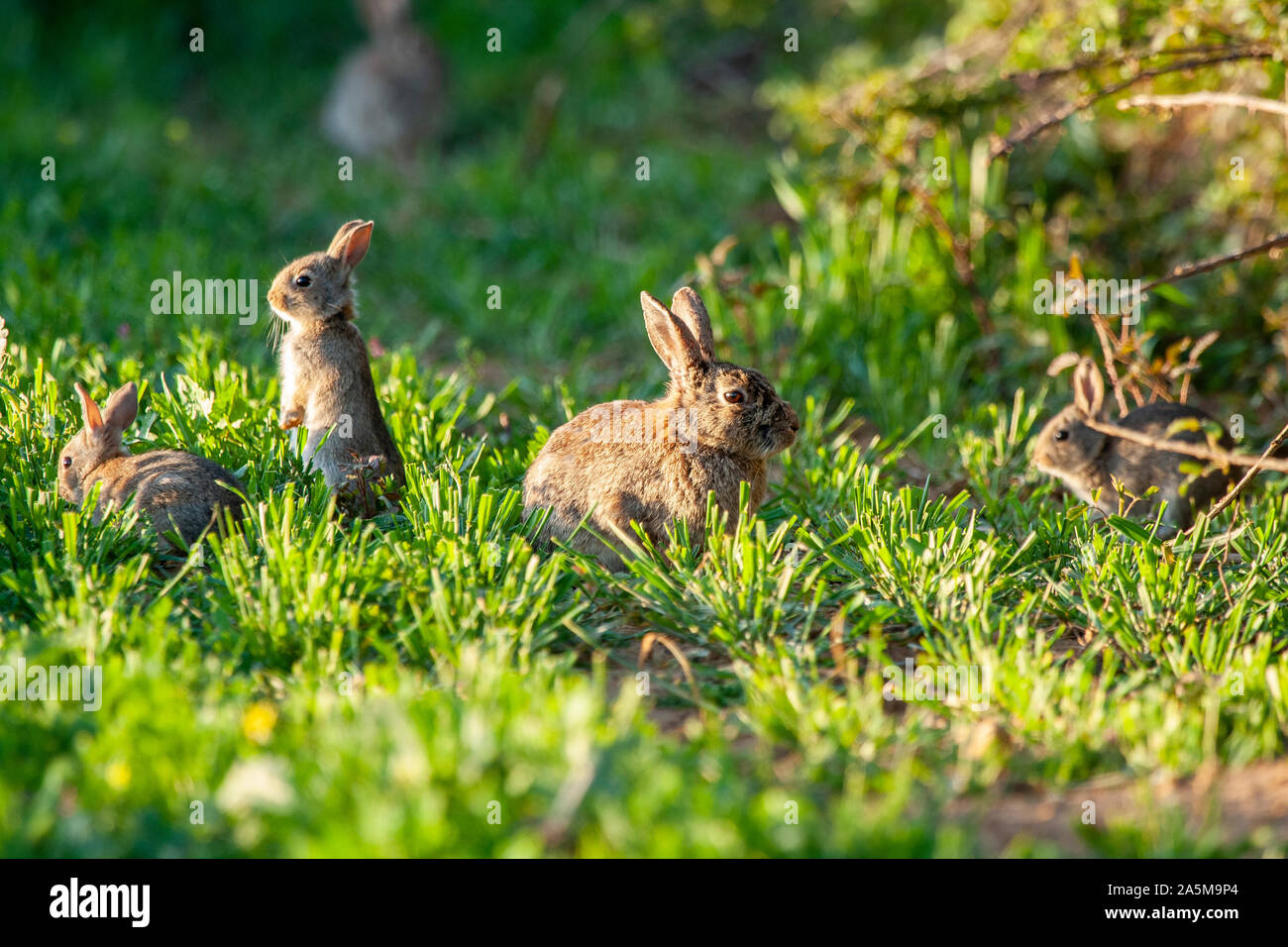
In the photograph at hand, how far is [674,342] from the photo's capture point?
4777 millimetres

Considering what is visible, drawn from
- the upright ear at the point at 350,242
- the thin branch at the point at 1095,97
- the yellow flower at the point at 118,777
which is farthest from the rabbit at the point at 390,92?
the yellow flower at the point at 118,777

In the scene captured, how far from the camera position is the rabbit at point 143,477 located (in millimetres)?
4359

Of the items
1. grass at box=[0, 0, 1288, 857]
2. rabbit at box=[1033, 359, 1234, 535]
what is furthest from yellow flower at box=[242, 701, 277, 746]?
rabbit at box=[1033, 359, 1234, 535]

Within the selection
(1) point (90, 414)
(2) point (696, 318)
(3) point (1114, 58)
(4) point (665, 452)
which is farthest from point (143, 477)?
(3) point (1114, 58)

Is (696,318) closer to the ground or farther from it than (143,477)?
farther from it

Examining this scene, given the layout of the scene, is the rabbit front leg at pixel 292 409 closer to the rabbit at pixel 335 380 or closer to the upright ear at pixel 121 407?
the rabbit at pixel 335 380

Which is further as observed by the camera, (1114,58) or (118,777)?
(1114,58)

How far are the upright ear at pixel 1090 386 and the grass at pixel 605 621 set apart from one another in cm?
37

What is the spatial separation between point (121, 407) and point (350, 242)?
1164 mm

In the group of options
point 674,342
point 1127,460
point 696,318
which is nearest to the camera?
point 674,342

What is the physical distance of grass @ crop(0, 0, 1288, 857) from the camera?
2.79m

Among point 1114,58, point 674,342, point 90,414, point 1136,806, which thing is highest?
point 1114,58

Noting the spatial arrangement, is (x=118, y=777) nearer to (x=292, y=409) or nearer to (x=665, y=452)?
(x=665, y=452)
